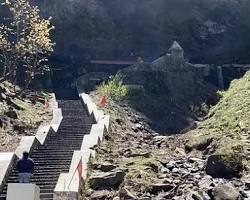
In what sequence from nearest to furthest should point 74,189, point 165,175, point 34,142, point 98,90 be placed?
point 74,189, point 165,175, point 34,142, point 98,90

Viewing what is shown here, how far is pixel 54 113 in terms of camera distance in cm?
2298

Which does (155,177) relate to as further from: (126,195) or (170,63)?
(170,63)

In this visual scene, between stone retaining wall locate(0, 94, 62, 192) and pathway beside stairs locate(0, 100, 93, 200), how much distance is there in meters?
0.17

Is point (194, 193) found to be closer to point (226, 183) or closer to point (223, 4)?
point (226, 183)

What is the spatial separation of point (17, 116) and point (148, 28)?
25.9 m

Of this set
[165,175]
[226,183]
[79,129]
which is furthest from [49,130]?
[226,183]

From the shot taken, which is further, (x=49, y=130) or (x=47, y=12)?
(x=47, y=12)

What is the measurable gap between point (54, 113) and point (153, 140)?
5.29 meters

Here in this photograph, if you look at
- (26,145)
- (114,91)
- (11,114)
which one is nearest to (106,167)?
(26,145)

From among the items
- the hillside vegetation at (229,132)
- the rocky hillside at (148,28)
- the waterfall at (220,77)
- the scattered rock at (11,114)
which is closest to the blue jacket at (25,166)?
the hillside vegetation at (229,132)

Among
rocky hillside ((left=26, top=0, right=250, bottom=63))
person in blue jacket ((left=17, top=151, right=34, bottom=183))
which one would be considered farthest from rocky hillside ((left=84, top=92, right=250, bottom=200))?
rocky hillside ((left=26, top=0, right=250, bottom=63))

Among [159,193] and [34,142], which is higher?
[159,193]

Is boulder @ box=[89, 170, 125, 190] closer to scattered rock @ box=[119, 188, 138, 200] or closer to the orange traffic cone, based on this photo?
scattered rock @ box=[119, 188, 138, 200]

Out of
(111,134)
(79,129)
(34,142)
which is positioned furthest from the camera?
(79,129)
